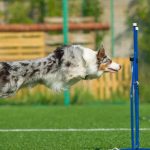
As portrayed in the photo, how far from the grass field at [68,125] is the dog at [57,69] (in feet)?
5.86

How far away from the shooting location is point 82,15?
722 inches

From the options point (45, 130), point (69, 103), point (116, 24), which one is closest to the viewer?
point (45, 130)

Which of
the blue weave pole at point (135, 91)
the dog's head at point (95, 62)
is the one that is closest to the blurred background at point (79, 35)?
the blue weave pole at point (135, 91)

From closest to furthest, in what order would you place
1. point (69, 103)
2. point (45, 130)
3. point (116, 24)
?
point (45, 130), point (69, 103), point (116, 24)

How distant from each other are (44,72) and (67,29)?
9.07 m

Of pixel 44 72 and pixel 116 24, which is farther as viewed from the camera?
pixel 116 24

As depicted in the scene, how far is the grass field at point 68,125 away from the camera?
30.0 ft

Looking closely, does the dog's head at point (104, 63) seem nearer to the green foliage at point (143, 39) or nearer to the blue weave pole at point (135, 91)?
the blue weave pole at point (135, 91)

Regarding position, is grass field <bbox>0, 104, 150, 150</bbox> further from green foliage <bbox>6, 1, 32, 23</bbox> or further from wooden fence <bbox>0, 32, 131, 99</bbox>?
green foliage <bbox>6, 1, 32, 23</bbox>

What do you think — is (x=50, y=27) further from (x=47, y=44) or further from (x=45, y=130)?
(x=45, y=130)

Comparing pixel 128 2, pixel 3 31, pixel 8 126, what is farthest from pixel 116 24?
pixel 8 126

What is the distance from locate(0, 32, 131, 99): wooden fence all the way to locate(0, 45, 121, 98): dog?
8.82 metres

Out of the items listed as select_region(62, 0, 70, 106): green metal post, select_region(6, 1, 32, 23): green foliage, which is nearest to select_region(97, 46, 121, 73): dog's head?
select_region(62, 0, 70, 106): green metal post

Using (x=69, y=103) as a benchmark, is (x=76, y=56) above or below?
above
